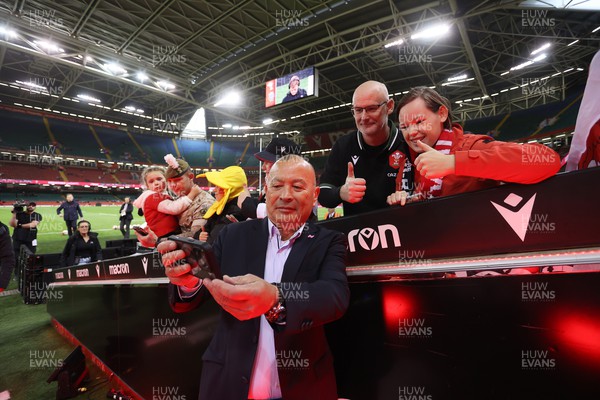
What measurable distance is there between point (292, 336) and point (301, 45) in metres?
12.9

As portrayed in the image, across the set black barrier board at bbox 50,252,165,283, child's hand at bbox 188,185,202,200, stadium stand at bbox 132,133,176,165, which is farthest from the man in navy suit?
stadium stand at bbox 132,133,176,165

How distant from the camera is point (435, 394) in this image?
109 cm

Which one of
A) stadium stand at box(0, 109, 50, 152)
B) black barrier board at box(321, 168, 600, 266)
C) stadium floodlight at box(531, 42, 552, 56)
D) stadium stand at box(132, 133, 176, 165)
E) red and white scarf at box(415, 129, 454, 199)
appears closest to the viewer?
black barrier board at box(321, 168, 600, 266)

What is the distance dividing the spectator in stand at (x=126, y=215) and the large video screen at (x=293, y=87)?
24.7ft

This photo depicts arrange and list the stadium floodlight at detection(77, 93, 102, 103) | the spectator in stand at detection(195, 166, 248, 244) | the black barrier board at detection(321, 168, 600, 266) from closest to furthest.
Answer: the black barrier board at detection(321, 168, 600, 266), the spectator in stand at detection(195, 166, 248, 244), the stadium floodlight at detection(77, 93, 102, 103)

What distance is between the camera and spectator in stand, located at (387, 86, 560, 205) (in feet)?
2.84

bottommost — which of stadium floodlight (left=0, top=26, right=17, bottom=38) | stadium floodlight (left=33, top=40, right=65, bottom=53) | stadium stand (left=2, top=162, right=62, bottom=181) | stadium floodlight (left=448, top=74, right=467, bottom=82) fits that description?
stadium stand (left=2, top=162, right=62, bottom=181)

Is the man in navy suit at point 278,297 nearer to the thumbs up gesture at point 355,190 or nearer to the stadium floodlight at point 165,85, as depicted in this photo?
the thumbs up gesture at point 355,190

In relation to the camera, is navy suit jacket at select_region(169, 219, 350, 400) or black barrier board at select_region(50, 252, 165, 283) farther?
black barrier board at select_region(50, 252, 165, 283)

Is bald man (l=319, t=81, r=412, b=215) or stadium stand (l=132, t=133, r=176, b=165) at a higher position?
stadium stand (l=132, t=133, r=176, b=165)

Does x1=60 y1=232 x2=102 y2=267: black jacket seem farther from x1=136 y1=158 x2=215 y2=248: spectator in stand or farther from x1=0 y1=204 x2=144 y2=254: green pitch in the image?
x1=0 y1=204 x2=144 y2=254: green pitch

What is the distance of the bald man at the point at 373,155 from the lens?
166 centimetres

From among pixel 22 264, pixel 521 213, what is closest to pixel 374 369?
pixel 521 213

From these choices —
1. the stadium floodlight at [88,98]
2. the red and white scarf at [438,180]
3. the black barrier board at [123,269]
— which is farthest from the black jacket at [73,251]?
the stadium floodlight at [88,98]
